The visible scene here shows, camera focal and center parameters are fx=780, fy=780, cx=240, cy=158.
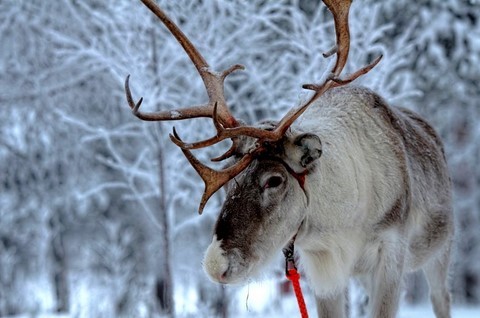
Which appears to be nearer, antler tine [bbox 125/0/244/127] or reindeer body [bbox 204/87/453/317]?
reindeer body [bbox 204/87/453/317]

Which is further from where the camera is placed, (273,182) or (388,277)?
(388,277)

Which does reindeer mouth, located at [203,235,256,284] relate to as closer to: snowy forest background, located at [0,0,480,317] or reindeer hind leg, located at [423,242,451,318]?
snowy forest background, located at [0,0,480,317]

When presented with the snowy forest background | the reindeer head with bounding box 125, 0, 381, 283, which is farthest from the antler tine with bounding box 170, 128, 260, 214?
the snowy forest background

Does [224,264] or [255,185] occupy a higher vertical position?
[255,185]

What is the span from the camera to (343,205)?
3830 mm

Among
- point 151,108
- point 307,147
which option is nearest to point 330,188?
point 307,147

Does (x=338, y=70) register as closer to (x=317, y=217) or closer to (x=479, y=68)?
(x=317, y=217)

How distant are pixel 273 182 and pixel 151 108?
3760 millimetres

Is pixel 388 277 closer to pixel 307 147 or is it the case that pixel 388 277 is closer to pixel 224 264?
pixel 307 147

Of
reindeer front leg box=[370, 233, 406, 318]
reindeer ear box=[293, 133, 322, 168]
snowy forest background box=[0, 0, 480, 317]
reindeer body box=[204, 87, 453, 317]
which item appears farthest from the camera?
snowy forest background box=[0, 0, 480, 317]

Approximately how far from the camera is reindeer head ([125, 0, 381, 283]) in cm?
324

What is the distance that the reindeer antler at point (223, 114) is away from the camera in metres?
3.34

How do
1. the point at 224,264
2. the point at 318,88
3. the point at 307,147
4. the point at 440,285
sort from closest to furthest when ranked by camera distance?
1. the point at 224,264
2. the point at 307,147
3. the point at 318,88
4. the point at 440,285

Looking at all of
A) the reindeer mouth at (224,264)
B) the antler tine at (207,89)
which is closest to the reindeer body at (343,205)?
the reindeer mouth at (224,264)
